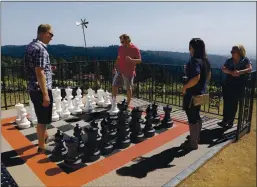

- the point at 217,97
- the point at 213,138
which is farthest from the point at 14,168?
the point at 217,97

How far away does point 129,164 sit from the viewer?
149 inches

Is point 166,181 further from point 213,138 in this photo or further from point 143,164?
point 213,138

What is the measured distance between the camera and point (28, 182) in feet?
10.7

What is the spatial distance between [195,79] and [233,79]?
5.66ft

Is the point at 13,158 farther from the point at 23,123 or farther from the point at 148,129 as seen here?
the point at 148,129

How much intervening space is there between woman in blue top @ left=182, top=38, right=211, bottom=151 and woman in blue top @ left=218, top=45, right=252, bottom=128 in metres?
1.21

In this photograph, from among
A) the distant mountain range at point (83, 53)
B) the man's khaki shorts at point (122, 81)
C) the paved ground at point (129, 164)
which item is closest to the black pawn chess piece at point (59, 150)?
the paved ground at point (129, 164)

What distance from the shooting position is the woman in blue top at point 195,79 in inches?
149

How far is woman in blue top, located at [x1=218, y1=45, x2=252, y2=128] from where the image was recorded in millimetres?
4945

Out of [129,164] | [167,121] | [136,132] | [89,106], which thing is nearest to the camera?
[129,164]

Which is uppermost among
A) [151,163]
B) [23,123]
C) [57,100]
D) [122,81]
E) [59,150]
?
[122,81]

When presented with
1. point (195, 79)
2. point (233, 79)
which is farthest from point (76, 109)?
point (233, 79)

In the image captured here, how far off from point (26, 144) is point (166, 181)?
96.9 inches

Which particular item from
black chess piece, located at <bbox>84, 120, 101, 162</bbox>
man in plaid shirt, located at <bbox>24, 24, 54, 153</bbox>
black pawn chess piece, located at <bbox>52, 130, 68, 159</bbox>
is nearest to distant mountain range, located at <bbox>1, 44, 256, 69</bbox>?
man in plaid shirt, located at <bbox>24, 24, 54, 153</bbox>
